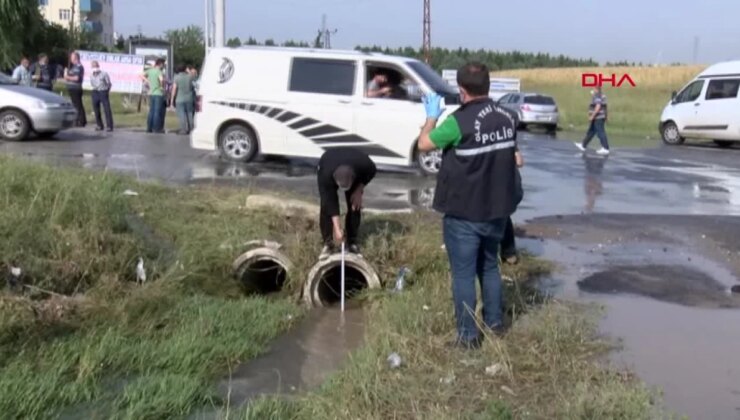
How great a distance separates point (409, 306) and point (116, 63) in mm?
27384

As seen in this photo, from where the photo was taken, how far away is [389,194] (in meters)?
12.4

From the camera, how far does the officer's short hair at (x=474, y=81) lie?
533 cm

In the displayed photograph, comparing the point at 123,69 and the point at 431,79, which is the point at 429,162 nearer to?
the point at 431,79

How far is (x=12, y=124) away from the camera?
16781mm

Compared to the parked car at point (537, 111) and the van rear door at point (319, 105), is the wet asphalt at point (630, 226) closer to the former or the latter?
the van rear door at point (319, 105)

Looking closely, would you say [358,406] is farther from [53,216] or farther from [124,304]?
[53,216]

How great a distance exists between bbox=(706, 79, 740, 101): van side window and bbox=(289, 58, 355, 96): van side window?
15.2 m

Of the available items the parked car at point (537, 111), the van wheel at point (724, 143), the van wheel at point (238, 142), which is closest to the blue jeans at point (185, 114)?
the van wheel at point (238, 142)

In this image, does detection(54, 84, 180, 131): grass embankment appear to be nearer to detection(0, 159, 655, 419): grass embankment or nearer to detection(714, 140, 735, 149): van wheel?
detection(0, 159, 655, 419): grass embankment

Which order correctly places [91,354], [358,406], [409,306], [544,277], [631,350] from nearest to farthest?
[358,406]
[91,354]
[631,350]
[409,306]
[544,277]

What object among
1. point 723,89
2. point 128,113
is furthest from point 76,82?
point 723,89

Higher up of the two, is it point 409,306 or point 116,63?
point 116,63

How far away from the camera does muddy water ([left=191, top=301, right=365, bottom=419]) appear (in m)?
5.06

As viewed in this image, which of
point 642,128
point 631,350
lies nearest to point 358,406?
point 631,350
